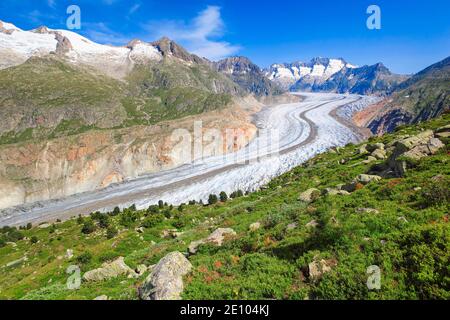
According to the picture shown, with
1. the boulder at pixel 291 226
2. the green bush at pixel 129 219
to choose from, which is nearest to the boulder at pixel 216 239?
the boulder at pixel 291 226

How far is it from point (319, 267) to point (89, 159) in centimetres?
13362

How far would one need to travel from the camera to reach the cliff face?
403ft

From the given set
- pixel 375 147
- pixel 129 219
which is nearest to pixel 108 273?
pixel 129 219

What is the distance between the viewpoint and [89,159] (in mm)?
131750

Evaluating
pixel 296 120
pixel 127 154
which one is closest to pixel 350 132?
pixel 296 120

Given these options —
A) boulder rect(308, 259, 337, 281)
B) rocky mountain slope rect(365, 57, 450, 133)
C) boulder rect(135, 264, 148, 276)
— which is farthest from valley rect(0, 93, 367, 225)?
boulder rect(308, 259, 337, 281)

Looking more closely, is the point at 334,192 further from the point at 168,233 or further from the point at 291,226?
the point at 168,233

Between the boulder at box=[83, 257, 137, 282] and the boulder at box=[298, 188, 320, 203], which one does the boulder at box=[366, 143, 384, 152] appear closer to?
the boulder at box=[298, 188, 320, 203]

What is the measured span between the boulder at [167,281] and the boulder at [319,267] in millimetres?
5419

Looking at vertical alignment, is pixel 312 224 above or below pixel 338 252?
below

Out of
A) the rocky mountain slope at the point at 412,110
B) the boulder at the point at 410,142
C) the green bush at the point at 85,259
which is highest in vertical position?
the rocky mountain slope at the point at 412,110

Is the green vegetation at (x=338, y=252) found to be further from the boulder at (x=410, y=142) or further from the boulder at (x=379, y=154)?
the boulder at (x=379, y=154)

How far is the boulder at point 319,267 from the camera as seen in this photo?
12.2 m

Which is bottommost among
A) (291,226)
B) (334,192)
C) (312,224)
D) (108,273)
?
(108,273)
